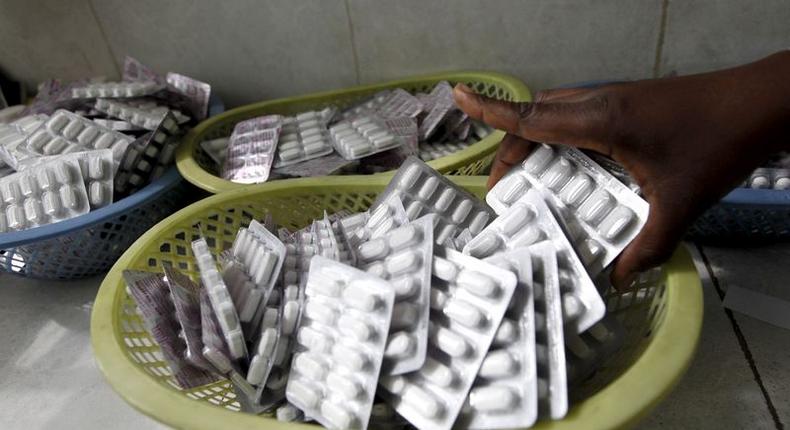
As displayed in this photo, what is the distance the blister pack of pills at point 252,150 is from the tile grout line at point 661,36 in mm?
575

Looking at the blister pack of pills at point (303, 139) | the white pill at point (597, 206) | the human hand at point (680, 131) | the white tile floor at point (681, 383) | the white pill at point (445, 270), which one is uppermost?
the human hand at point (680, 131)

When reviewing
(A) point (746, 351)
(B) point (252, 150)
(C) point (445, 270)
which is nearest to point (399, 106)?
(B) point (252, 150)

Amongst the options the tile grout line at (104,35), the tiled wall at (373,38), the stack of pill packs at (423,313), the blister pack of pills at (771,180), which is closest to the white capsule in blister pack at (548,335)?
the stack of pill packs at (423,313)

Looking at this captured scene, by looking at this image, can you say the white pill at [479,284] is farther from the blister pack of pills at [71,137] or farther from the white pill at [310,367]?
the blister pack of pills at [71,137]

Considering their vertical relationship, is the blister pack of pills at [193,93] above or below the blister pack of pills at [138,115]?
below

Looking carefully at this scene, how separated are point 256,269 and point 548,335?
27cm

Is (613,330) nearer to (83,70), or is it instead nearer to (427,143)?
(427,143)

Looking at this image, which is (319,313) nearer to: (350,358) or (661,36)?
(350,358)

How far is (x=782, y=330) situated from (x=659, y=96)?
1.05 ft

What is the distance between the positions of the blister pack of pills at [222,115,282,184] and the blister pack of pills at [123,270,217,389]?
10.1 inches

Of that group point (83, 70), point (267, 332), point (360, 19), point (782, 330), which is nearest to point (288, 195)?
point (267, 332)

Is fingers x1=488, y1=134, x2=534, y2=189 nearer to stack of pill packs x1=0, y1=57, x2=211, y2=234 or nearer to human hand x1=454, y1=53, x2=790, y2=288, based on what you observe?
human hand x1=454, y1=53, x2=790, y2=288

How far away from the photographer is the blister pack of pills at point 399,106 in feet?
2.67

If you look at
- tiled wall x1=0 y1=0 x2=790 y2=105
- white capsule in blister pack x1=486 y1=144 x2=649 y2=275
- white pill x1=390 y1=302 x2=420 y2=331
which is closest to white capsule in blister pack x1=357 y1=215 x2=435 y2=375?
white pill x1=390 y1=302 x2=420 y2=331
